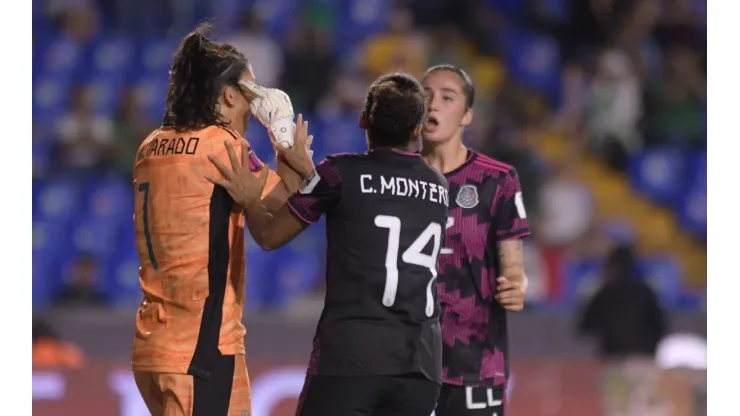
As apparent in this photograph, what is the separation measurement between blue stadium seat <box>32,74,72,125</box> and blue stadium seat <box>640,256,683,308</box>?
5.20m

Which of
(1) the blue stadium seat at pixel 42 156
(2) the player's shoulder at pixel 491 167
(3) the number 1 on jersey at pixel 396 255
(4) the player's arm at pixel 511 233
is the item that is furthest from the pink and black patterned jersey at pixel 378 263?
(1) the blue stadium seat at pixel 42 156

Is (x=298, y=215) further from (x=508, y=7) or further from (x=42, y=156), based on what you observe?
(x=508, y=7)

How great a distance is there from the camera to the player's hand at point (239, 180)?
10.9 feet

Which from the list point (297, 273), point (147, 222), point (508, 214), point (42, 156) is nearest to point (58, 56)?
point (42, 156)

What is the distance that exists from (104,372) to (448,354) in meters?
→ 3.48

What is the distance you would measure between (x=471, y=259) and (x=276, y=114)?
3.32 ft

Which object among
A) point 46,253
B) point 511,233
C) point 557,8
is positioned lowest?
point 46,253

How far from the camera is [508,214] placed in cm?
408

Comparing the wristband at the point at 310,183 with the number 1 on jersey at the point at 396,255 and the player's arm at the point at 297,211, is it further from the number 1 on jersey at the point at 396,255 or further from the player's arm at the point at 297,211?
the number 1 on jersey at the point at 396,255

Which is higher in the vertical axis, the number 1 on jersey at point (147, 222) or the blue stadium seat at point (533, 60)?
the blue stadium seat at point (533, 60)

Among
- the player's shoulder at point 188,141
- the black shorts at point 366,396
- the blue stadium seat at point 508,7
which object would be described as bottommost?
the black shorts at point 366,396

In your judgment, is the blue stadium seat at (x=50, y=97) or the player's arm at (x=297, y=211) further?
the blue stadium seat at (x=50, y=97)

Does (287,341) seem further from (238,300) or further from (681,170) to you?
(238,300)
